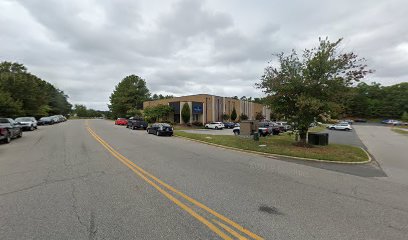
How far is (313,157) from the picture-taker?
1083cm

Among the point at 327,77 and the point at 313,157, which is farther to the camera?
the point at 327,77

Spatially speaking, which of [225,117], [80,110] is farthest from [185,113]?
[80,110]

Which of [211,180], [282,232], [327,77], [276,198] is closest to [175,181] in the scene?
[211,180]

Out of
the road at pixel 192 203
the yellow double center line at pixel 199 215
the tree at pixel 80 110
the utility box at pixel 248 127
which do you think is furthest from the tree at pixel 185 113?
the tree at pixel 80 110

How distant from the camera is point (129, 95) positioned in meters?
64.9

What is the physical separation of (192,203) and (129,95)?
6470 cm

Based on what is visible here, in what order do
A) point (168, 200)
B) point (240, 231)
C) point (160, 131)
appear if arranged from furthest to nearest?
point (160, 131)
point (168, 200)
point (240, 231)

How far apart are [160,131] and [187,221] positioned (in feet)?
59.7

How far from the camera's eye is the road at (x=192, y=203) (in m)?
3.57

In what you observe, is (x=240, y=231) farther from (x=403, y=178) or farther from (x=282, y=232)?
(x=403, y=178)

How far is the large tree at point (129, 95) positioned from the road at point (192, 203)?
5895 cm

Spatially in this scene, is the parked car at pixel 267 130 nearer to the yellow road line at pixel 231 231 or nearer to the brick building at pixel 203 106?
the brick building at pixel 203 106

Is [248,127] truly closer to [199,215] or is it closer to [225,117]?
[199,215]

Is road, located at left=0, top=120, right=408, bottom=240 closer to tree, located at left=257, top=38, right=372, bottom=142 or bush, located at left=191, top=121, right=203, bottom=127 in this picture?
tree, located at left=257, top=38, right=372, bottom=142
